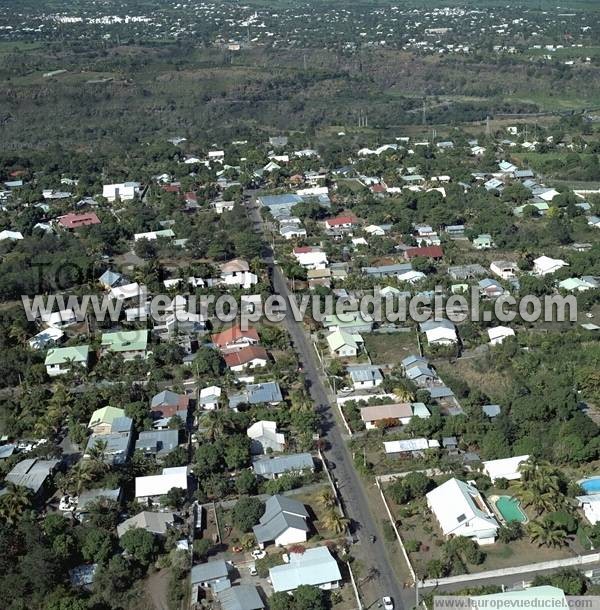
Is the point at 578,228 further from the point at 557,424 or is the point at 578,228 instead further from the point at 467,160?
the point at 557,424

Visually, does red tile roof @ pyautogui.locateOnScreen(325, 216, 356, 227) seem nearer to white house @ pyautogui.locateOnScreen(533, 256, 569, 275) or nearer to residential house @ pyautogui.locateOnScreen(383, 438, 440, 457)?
white house @ pyautogui.locateOnScreen(533, 256, 569, 275)

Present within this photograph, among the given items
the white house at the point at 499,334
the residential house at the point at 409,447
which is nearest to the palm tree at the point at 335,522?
the residential house at the point at 409,447

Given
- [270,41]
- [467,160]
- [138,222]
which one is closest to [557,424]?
[138,222]

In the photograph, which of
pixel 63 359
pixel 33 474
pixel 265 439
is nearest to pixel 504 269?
pixel 265 439

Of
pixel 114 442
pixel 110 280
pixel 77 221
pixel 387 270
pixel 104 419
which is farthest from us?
pixel 77 221

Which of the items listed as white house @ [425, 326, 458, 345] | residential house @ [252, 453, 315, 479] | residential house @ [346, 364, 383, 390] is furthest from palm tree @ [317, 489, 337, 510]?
white house @ [425, 326, 458, 345]

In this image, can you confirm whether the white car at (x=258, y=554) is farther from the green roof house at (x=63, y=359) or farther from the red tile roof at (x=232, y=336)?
the green roof house at (x=63, y=359)

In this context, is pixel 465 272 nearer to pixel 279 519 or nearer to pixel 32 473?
pixel 279 519
